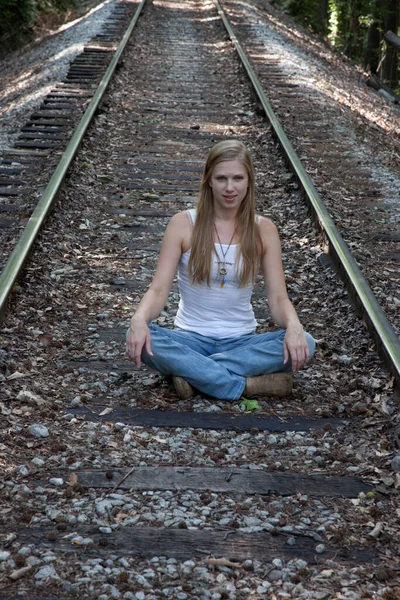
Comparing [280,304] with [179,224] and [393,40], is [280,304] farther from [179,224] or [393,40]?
[393,40]

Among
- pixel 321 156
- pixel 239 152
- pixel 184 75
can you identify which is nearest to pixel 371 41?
pixel 184 75

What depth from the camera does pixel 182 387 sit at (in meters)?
4.27

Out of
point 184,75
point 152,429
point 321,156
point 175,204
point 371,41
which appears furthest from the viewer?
point 371,41

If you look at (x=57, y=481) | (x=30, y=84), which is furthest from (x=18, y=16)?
(x=57, y=481)

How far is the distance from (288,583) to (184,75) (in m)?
12.5

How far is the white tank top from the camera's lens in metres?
4.36

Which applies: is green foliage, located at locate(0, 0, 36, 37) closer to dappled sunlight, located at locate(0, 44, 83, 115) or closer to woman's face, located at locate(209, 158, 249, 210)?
dappled sunlight, located at locate(0, 44, 83, 115)

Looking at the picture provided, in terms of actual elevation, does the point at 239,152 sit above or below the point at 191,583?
above

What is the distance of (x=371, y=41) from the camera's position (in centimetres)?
2288

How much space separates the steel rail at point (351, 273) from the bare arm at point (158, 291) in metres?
1.21

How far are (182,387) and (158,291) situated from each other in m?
0.51

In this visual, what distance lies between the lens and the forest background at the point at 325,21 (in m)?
→ 20.0

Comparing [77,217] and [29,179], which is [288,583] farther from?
[29,179]

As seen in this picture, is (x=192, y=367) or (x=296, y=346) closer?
(x=296, y=346)
